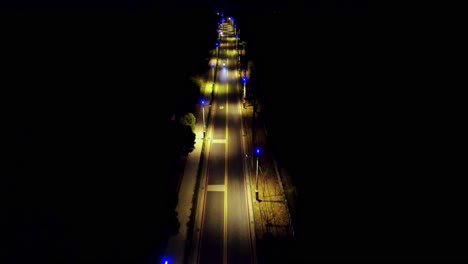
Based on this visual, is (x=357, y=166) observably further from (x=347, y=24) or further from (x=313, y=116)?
(x=347, y=24)

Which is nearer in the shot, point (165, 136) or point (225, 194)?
point (165, 136)

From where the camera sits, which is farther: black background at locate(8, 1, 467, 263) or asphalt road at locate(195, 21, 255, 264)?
asphalt road at locate(195, 21, 255, 264)

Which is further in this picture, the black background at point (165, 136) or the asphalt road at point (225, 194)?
the asphalt road at point (225, 194)

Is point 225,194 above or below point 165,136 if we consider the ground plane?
below

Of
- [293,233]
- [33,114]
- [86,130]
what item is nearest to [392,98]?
[293,233]

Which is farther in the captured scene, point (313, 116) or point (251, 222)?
point (313, 116)

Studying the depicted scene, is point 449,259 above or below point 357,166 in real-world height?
below

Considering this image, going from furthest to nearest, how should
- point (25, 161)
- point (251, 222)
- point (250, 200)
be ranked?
point (250, 200) → point (251, 222) → point (25, 161)

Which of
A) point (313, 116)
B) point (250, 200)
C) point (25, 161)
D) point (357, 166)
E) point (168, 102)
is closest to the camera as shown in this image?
point (25, 161)
